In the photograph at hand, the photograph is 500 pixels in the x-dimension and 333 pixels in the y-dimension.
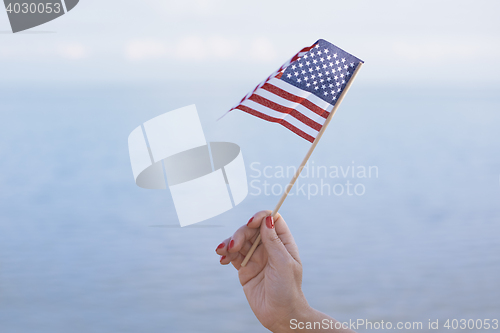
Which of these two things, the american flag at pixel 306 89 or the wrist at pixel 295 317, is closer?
the wrist at pixel 295 317

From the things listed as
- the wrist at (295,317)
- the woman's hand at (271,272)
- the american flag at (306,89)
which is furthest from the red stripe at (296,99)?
the wrist at (295,317)

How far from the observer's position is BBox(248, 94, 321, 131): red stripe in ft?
5.24

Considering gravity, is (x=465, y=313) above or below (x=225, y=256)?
below

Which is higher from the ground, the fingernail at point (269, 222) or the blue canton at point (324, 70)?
the blue canton at point (324, 70)

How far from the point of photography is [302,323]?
1.34 metres

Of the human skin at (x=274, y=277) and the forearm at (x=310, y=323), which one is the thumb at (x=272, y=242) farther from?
the forearm at (x=310, y=323)

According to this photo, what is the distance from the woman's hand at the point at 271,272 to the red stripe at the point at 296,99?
0.38 metres

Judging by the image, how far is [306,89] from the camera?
1.59 metres

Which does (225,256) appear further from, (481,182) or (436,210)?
(481,182)

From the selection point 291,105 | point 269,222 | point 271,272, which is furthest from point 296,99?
point 271,272

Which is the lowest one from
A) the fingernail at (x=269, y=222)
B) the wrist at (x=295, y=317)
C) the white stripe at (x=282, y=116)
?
the wrist at (x=295, y=317)

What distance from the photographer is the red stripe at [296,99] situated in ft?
5.22

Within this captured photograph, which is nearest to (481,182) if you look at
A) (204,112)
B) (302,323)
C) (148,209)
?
(148,209)

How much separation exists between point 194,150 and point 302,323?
3.75 m
